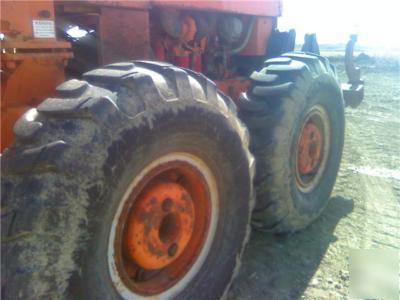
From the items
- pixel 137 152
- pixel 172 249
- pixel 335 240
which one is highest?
pixel 137 152

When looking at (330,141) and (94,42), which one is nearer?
(94,42)

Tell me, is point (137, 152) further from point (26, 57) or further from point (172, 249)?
point (26, 57)

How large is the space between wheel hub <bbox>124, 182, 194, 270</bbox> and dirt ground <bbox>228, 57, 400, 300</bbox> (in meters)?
0.82

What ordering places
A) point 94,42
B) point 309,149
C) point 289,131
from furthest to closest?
point 309,149 < point 289,131 < point 94,42

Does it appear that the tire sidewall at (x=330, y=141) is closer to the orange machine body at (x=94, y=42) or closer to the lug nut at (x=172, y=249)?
the orange machine body at (x=94, y=42)

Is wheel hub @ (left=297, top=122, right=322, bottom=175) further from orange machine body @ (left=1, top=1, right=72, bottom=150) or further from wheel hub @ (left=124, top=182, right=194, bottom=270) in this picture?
orange machine body @ (left=1, top=1, right=72, bottom=150)

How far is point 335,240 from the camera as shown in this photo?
4.05 metres

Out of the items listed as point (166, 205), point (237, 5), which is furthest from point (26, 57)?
point (237, 5)

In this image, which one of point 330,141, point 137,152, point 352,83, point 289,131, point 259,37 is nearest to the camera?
point 137,152

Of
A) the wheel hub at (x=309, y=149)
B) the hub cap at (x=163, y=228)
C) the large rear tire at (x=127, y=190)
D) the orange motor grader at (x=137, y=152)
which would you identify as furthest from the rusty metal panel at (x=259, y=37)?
the hub cap at (x=163, y=228)

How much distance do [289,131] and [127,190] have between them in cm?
179

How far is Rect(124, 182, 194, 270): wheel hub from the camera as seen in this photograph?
94.3 inches

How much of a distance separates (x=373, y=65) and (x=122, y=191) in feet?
69.5

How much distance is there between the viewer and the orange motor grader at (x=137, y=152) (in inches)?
75.8
